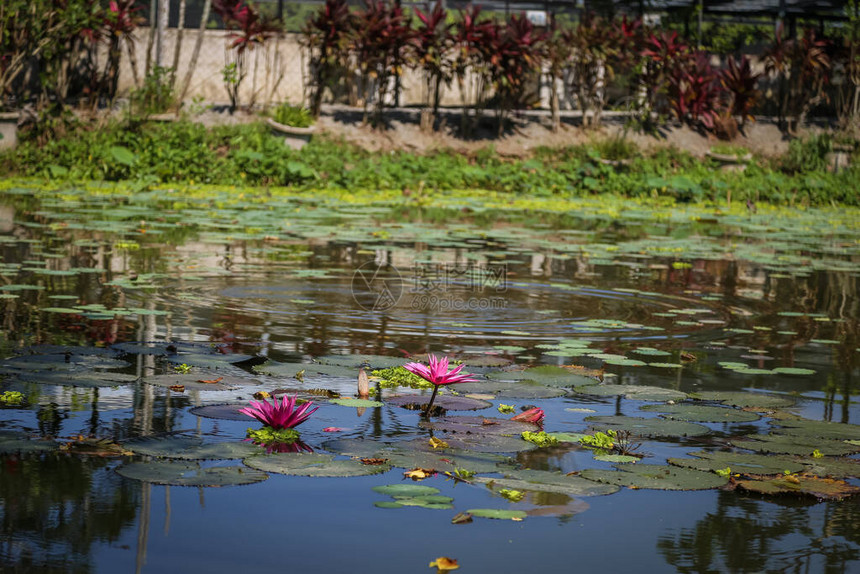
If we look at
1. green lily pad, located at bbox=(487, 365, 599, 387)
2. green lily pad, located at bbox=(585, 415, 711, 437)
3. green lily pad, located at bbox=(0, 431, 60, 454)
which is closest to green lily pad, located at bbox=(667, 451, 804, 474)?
green lily pad, located at bbox=(585, 415, 711, 437)

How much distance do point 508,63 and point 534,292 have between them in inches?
462

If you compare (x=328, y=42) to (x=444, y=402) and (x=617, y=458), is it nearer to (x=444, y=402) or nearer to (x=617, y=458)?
(x=444, y=402)

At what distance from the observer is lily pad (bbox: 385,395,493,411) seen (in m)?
4.13

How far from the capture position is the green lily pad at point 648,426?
152 inches

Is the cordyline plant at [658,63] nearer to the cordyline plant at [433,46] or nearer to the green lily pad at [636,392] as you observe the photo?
the cordyline plant at [433,46]

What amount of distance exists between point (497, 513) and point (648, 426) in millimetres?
1153

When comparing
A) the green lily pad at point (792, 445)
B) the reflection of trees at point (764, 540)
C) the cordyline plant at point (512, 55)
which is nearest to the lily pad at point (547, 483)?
the reflection of trees at point (764, 540)

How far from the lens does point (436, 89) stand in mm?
18688

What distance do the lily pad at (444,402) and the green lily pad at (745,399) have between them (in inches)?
35.4

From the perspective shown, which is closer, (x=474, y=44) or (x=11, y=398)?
(x=11, y=398)

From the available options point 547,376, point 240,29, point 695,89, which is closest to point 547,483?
point 547,376

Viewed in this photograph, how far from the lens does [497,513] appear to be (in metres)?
2.91

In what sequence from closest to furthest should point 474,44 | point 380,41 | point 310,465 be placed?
point 310,465, point 380,41, point 474,44

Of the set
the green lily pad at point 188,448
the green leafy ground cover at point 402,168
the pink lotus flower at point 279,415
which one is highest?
the green leafy ground cover at point 402,168
